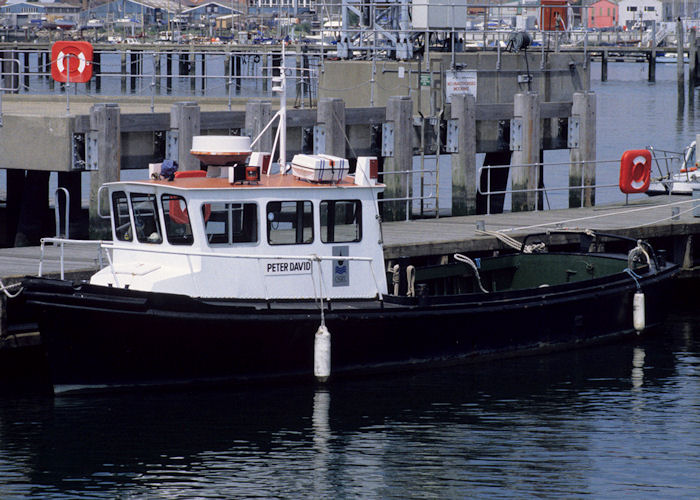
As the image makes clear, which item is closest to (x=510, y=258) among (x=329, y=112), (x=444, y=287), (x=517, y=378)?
(x=444, y=287)

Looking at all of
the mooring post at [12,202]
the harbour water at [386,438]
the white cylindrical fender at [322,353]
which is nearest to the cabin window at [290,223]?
the white cylindrical fender at [322,353]

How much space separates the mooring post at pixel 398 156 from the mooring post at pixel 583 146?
152 inches

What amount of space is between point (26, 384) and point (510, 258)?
7081mm

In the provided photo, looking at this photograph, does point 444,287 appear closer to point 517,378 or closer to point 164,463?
point 517,378

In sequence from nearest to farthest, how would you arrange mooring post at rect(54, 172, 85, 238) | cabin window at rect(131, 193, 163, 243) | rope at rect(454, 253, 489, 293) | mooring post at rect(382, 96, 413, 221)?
cabin window at rect(131, 193, 163, 243) → rope at rect(454, 253, 489, 293) → mooring post at rect(382, 96, 413, 221) → mooring post at rect(54, 172, 85, 238)

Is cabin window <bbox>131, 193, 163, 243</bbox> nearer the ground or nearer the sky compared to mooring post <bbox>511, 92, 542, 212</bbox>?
nearer the ground

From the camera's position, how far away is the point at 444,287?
17.5 metres

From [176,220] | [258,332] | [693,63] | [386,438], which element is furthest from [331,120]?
[693,63]

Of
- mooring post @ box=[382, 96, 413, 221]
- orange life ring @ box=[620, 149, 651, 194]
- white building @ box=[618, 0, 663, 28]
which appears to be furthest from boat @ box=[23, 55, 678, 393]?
white building @ box=[618, 0, 663, 28]

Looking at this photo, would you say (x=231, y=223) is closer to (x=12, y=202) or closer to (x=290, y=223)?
(x=290, y=223)

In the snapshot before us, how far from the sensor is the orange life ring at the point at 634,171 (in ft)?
72.9

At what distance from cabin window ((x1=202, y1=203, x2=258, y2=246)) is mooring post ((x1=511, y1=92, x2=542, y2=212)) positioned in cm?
965

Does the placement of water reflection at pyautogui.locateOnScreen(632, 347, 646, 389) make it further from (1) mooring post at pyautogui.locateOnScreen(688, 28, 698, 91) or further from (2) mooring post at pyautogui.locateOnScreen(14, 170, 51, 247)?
(1) mooring post at pyautogui.locateOnScreen(688, 28, 698, 91)

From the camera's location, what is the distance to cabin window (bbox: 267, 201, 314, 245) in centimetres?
1457
